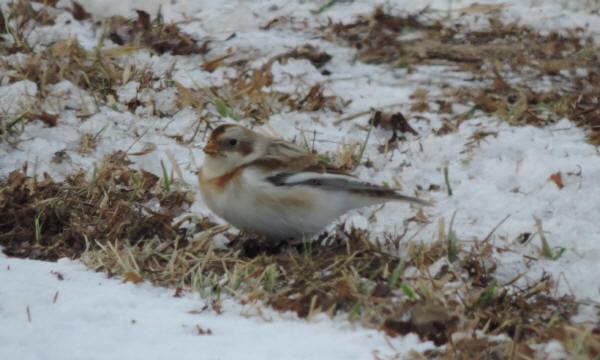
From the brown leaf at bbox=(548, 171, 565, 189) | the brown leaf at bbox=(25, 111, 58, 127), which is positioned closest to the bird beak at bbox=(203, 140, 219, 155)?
the brown leaf at bbox=(25, 111, 58, 127)

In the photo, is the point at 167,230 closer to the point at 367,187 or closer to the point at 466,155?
the point at 367,187

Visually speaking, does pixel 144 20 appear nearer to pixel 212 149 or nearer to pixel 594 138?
pixel 212 149

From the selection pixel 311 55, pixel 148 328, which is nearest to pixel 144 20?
pixel 311 55

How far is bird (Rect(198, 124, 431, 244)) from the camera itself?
10.5 feet

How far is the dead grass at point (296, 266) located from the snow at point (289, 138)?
0.10m

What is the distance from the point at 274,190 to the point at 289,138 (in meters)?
1.51

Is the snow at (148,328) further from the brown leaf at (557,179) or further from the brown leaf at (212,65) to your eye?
the brown leaf at (212,65)

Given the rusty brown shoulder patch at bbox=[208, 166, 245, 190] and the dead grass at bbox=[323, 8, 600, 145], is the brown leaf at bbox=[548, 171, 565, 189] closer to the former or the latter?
the dead grass at bbox=[323, 8, 600, 145]

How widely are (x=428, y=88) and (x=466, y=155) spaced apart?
3.83ft

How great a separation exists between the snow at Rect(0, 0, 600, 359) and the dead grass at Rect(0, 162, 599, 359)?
96mm

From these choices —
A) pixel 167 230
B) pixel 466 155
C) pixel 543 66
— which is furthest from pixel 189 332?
pixel 543 66

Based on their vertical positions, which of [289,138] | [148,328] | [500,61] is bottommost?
[289,138]

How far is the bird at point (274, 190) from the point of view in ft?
10.5

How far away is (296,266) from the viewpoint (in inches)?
120
